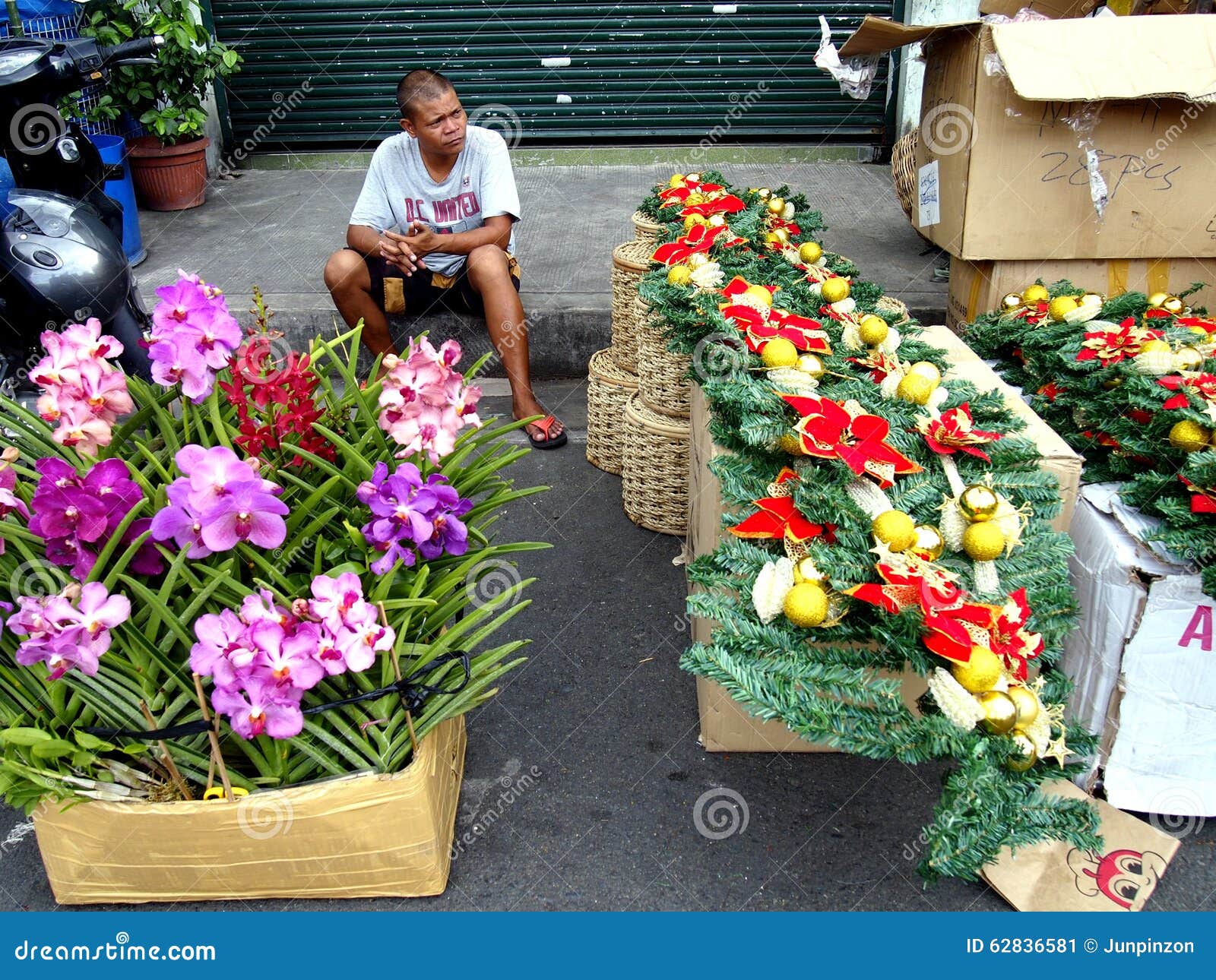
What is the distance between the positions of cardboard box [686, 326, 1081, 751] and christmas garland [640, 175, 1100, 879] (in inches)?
3.9

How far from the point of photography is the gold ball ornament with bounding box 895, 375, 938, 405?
1.86 meters

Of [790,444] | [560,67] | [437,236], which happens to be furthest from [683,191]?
[560,67]

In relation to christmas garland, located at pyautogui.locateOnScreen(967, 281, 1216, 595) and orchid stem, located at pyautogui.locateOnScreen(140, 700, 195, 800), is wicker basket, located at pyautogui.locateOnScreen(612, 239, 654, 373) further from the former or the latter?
orchid stem, located at pyautogui.locateOnScreen(140, 700, 195, 800)

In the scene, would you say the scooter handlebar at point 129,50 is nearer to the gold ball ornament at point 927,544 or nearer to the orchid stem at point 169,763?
the orchid stem at point 169,763

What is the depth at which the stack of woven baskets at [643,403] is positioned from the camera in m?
2.98

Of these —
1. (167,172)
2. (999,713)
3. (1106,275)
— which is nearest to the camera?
(999,713)

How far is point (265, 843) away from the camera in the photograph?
1.74 m

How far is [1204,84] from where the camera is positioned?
2498 millimetres

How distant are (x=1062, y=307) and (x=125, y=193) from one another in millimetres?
4578

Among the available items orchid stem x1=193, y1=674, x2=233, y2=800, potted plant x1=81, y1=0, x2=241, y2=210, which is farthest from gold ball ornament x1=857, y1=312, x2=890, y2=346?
potted plant x1=81, y1=0, x2=241, y2=210

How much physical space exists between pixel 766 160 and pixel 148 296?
395 cm

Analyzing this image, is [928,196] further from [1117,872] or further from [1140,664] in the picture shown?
[1117,872]

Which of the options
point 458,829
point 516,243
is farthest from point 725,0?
point 458,829

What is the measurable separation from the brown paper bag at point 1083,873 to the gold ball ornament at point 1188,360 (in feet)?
2.93
